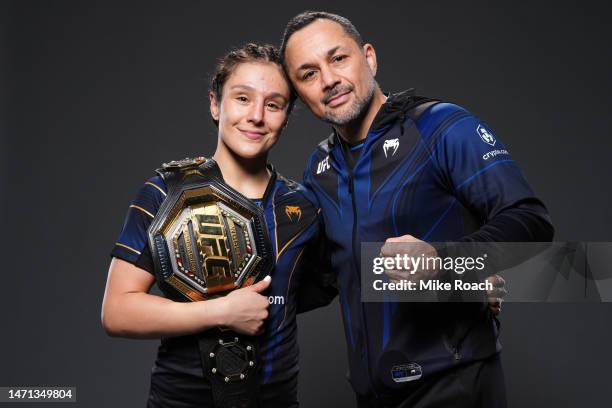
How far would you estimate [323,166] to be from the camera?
7.02 ft

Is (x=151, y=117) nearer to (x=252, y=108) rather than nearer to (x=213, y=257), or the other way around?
(x=252, y=108)

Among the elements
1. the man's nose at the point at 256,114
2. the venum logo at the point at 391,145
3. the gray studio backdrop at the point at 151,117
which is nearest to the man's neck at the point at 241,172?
the man's nose at the point at 256,114

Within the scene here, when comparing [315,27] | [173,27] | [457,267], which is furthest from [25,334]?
[457,267]

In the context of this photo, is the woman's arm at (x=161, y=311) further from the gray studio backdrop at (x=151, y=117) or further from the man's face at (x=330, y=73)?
the gray studio backdrop at (x=151, y=117)

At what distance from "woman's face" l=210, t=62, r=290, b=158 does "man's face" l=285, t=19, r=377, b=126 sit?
0.07m

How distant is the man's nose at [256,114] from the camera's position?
6.29 ft

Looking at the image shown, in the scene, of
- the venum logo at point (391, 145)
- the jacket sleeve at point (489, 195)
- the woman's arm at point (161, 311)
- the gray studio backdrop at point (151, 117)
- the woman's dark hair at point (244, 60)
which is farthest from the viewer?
the gray studio backdrop at point (151, 117)

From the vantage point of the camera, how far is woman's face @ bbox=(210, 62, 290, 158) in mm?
1936

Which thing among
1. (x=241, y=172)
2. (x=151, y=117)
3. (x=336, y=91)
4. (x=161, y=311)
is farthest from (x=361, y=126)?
(x=151, y=117)

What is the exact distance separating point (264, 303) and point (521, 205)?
735 millimetres

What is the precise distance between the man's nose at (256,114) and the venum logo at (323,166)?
30 cm

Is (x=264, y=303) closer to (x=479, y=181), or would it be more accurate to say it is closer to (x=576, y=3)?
(x=479, y=181)

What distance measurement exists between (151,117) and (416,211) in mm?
2080

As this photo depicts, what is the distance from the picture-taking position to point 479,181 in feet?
5.63
